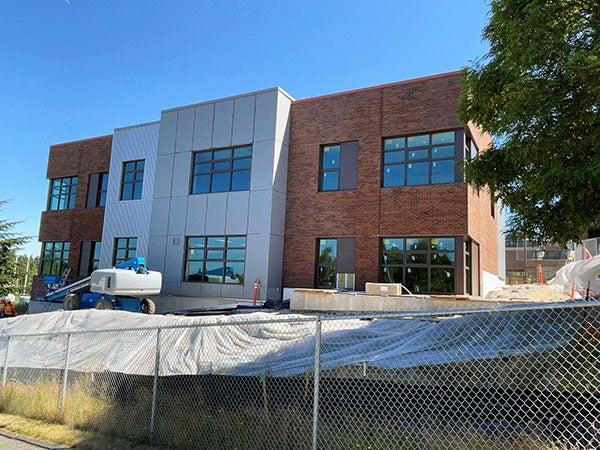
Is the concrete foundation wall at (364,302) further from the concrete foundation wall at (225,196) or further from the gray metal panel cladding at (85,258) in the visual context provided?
the gray metal panel cladding at (85,258)

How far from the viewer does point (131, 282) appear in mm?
18344

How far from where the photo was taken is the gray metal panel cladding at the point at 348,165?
1877 centimetres

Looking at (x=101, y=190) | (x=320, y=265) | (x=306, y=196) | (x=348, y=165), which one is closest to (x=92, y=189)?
(x=101, y=190)

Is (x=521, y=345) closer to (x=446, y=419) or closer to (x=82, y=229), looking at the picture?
(x=446, y=419)

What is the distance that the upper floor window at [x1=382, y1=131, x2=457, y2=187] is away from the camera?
16.9 metres

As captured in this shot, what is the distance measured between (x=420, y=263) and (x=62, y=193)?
22.6m

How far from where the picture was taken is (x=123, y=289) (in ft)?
59.9

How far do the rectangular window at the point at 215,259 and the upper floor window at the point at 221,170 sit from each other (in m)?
2.26

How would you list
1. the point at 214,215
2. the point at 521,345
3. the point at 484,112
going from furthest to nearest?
the point at 214,215 < the point at 484,112 < the point at 521,345

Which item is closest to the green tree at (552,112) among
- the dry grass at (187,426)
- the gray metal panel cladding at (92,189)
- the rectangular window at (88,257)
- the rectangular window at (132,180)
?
the dry grass at (187,426)

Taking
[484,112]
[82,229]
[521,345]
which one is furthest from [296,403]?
[82,229]

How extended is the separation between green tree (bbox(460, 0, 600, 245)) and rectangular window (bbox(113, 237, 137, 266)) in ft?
65.4

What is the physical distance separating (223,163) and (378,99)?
7373 millimetres

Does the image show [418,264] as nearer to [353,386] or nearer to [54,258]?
[353,386]
